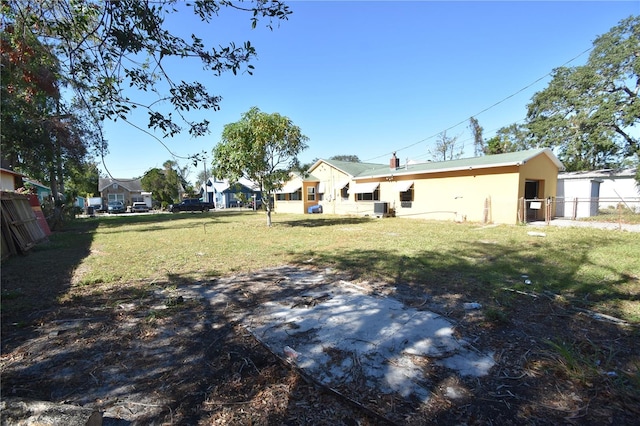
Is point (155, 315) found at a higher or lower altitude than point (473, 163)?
lower

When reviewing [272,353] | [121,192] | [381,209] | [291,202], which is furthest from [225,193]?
[272,353]

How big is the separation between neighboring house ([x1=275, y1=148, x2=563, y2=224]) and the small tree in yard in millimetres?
7889

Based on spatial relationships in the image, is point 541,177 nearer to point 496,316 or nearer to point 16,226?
point 496,316

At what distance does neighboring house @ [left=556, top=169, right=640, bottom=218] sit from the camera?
1587 cm

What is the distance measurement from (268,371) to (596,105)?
104ft

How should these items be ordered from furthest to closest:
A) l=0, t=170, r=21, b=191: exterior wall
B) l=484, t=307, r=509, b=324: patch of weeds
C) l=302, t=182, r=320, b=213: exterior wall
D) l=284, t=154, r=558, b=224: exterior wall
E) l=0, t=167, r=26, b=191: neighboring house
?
l=302, t=182, r=320, b=213: exterior wall
l=284, t=154, r=558, b=224: exterior wall
l=0, t=170, r=21, b=191: exterior wall
l=0, t=167, r=26, b=191: neighboring house
l=484, t=307, r=509, b=324: patch of weeds

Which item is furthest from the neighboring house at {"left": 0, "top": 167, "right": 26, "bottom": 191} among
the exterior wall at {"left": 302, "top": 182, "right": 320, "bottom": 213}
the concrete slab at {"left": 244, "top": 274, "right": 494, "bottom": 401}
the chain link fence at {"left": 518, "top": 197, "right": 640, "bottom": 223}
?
the chain link fence at {"left": 518, "top": 197, "right": 640, "bottom": 223}

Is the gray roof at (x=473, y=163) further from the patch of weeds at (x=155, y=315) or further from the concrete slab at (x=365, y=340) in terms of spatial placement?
the patch of weeds at (x=155, y=315)

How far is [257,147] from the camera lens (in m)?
14.5

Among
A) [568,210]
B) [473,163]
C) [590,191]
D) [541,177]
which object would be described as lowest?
[568,210]

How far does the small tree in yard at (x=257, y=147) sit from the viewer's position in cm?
1447

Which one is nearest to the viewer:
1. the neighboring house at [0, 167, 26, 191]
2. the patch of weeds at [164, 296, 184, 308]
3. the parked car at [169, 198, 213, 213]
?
the patch of weeds at [164, 296, 184, 308]

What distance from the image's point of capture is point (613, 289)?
5.01m

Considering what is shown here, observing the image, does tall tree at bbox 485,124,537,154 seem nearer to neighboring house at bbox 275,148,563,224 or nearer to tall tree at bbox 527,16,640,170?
tall tree at bbox 527,16,640,170
